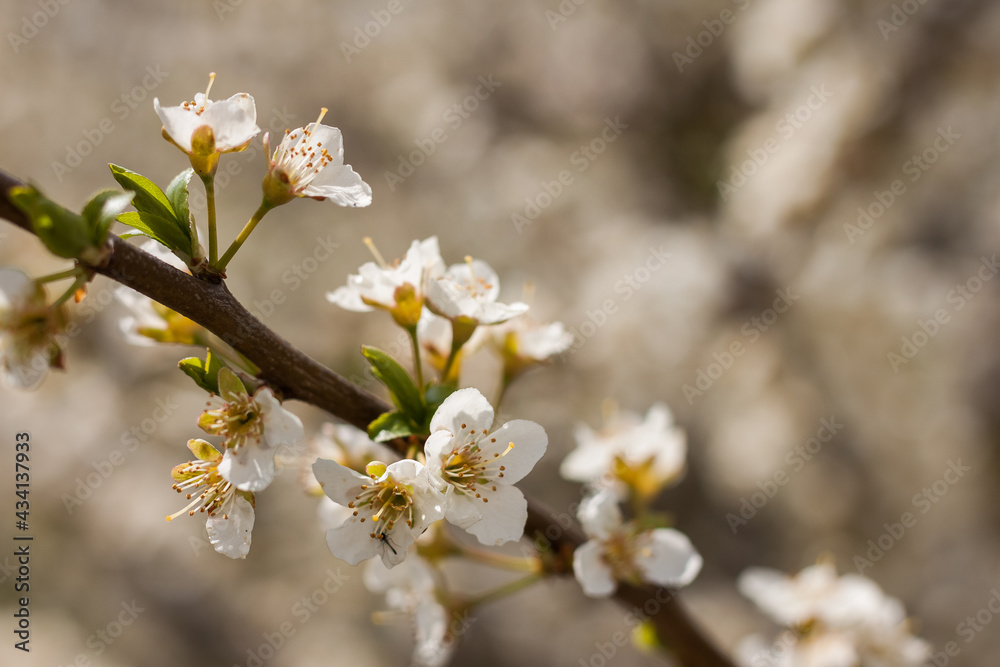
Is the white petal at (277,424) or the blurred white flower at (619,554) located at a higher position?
the white petal at (277,424)

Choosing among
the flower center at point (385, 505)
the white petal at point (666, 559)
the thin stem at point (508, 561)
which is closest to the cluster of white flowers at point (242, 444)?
the flower center at point (385, 505)

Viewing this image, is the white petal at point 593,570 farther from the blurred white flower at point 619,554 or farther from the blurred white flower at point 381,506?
the blurred white flower at point 381,506

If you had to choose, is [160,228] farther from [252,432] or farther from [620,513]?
[620,513]

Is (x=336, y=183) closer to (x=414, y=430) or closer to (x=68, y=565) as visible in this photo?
(x=414, y=430)

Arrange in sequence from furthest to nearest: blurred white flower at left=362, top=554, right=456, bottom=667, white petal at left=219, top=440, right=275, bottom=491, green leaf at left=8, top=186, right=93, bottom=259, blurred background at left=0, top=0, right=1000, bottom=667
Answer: blurred background at left=0, top=0, right=1000, bottom=667 → blurred white flower at left=362, top=554, right=456, bottom=667 → white petal at left=219, top=440, right=275, bottom=491 → green leaf at left=8, top=186, right=93, bottom=259

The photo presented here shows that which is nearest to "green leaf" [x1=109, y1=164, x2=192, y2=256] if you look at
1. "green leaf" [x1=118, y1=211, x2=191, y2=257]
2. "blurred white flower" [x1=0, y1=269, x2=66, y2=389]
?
Answer: "green leaf" [x1=118, y1=211, x2=191, y2=257]

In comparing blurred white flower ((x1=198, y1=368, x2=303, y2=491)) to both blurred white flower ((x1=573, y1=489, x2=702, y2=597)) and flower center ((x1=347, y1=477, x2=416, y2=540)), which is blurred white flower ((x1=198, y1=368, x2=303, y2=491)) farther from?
blurred white flower ((x1=573, y1=489, x2=702, y2=597))

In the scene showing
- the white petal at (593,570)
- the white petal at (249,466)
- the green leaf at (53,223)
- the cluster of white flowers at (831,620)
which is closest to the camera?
the green leaf at (53,223)

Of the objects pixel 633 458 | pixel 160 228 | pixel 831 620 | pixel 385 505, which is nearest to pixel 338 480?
pixel 385 505
